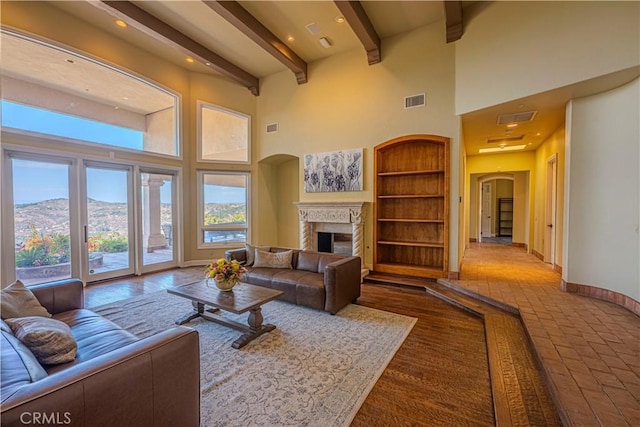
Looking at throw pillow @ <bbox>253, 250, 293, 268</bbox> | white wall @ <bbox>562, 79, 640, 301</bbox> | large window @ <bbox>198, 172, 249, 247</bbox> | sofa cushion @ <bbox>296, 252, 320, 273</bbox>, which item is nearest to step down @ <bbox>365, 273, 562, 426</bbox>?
white wall @ <bbox>562, 79, 640, 301</bbox>

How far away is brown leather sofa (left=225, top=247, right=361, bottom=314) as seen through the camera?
11.8 ft

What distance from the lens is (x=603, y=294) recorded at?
3.67 m

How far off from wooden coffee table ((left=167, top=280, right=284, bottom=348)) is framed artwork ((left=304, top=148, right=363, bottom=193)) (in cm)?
325

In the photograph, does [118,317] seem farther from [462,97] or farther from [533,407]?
[462,97]

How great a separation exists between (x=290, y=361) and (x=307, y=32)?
18.0 feet

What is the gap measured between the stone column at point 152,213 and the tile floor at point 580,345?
20.1ft

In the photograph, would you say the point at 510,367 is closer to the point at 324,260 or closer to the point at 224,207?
the point at 324,260

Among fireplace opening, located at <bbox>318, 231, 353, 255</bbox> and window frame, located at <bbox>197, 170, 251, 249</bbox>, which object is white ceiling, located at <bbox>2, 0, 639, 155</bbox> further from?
fireplace opening, located at <bbox>318, 231, 353, 255</bbox>

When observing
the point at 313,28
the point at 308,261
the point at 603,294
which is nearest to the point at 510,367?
the point at 603,294

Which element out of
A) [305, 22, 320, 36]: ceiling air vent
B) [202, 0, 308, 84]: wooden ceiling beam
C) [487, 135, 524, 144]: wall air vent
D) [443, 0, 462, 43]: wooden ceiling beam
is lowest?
[487, 135, 524, 144]: wall air vent

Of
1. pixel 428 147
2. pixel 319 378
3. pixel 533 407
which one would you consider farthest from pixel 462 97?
pixel 319 378

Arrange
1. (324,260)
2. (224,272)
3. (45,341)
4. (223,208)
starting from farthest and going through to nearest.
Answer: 1. (223,208)
2. (324,260)
3. (224,272)
4. (45,341)

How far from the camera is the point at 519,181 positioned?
28.6 ft

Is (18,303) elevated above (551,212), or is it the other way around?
(551,212)
